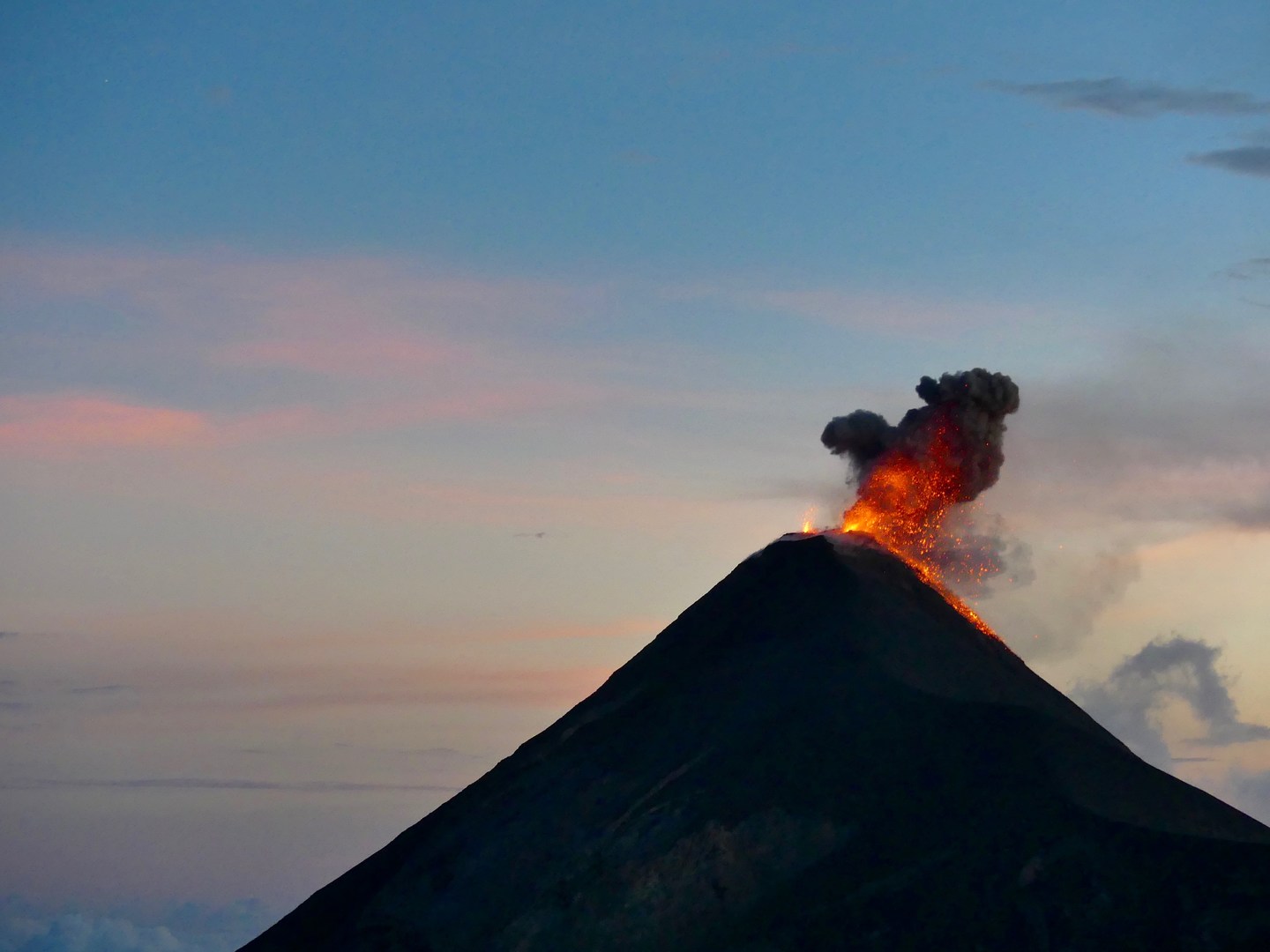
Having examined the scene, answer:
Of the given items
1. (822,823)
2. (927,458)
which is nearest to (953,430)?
(927,458)

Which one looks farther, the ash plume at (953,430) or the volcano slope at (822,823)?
the ash plume at (953,430)

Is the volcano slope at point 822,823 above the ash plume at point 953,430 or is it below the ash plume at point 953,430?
below

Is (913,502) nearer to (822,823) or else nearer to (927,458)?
(927,458)

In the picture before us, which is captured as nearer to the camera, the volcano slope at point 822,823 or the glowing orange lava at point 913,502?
the volcano slope at point 822,823
